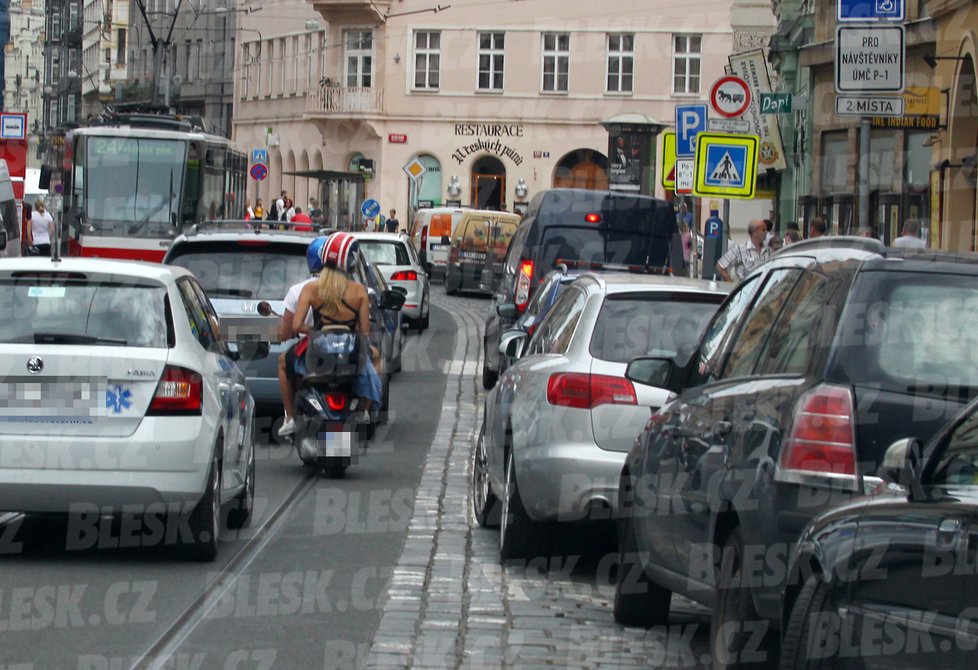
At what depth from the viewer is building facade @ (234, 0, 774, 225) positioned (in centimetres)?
6562

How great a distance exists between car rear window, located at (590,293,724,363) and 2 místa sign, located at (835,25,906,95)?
144 inches

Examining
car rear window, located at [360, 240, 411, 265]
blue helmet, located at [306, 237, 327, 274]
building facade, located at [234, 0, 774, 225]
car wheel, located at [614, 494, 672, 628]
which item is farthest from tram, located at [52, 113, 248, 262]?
building facade, located at [234, 0, 774, 225]

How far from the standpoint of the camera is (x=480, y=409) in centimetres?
1812

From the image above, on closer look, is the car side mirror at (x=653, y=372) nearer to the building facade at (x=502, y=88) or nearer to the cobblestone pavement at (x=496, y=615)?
the cobblestone pavement at (x=496, y=615)

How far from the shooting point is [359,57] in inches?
2653

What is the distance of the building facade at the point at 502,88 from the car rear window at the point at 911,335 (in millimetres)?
59334

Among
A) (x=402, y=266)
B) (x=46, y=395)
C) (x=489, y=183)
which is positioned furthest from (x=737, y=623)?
(x=489, y=183)

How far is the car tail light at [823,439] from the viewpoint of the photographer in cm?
542

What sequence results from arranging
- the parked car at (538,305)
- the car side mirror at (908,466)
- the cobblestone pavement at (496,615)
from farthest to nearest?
the parked car at (538,305) < the cobblestone pavement at (496,615) < the car side mirror at (908,466)

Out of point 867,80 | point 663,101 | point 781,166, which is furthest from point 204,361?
point 663,101

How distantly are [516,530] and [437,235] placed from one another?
38657 millimetres

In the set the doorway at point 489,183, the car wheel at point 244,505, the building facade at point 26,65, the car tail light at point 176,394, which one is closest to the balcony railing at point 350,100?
the doorway at point 489,183

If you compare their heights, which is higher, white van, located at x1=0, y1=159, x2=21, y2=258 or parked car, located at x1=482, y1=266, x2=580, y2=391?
white van, located at x1=0, y1=159, x2=21, y2=258

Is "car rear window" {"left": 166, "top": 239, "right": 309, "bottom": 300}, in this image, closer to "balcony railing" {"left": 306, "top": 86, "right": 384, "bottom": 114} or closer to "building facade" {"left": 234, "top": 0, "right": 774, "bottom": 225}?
"building facade" {"left": 234, "top": 0, "right": 774, "bottom": 225}
